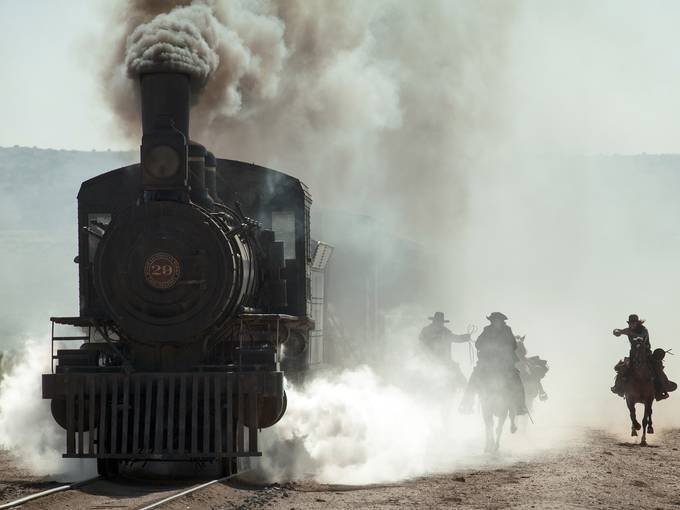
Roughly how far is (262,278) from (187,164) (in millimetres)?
1677

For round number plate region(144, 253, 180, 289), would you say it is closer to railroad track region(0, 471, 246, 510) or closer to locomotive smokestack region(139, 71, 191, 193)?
locomotive smokestack region(139, 71, 191, 193)

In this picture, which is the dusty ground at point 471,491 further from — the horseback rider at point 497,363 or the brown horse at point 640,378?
the brown horse at point 640,378

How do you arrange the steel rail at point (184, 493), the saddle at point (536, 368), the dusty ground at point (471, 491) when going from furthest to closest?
the saddle at point (536, 368)
the dusty ground at point (471, 491)
the steel rail at point (184, 493)

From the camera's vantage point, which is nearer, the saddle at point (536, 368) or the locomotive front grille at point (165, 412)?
the locomotive front grille at point (165, 412)

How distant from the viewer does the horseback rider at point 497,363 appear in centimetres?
1661

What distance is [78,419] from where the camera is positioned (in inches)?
473

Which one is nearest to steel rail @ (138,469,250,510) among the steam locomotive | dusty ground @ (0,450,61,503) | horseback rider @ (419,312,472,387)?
the steam locomotive

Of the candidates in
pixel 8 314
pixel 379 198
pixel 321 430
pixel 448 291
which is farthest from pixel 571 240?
pixel 321 430

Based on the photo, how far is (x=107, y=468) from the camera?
12.4m

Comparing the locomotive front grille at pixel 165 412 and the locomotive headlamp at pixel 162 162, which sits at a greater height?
the locomotive headlamp at pixel 162 162

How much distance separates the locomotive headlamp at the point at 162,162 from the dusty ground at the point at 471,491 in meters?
3.19

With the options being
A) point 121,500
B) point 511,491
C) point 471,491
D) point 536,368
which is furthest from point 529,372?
point 121,500


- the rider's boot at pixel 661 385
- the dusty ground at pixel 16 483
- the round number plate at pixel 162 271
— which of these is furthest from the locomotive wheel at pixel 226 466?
the rider's boot at pixel 661 385

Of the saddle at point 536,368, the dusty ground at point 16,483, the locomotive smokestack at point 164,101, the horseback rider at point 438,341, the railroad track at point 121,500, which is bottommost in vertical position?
the dusty ground at point 16,483
